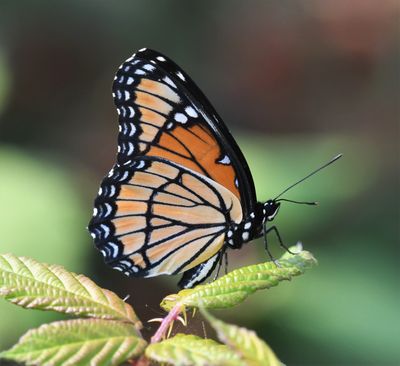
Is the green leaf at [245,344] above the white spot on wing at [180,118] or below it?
below

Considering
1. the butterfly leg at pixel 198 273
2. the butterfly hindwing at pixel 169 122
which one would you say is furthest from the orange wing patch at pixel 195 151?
the butterfly leg at pixel 198 273

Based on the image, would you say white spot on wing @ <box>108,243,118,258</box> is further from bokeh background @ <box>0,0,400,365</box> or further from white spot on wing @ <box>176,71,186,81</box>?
bokeh background @ <box>0,0,400,365</box>

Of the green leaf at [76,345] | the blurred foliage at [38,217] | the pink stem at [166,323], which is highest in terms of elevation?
the green leaf at [76,345]

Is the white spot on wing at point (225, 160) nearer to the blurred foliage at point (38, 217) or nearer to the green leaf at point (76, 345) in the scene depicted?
the green leaf at point (76, 345)

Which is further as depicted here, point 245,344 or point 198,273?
point 198,273

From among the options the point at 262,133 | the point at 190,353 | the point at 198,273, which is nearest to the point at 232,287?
the point at 190,353

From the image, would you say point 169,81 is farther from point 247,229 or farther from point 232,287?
point 232,287

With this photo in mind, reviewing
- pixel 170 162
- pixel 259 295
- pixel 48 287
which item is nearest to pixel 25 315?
pixel 259 295
